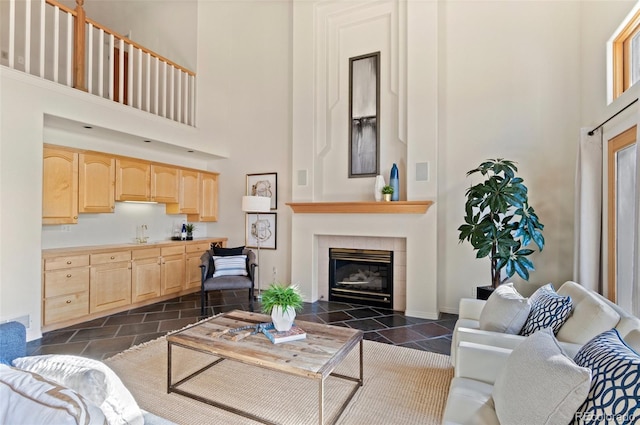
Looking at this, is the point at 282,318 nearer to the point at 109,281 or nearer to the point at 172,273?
the point at 109,281

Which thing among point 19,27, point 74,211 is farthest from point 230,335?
point 19,27

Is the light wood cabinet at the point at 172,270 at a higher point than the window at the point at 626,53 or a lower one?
lower

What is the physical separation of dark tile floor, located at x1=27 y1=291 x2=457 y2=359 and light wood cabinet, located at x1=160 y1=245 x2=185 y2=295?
0.21 meters

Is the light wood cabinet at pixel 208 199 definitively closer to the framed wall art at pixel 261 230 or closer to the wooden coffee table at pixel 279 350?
the framed wall art at pixel 261 230

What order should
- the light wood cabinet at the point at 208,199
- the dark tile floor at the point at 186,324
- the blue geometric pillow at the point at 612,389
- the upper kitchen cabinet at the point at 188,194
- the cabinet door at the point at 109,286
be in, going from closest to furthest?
the blue geometric pillow at the point at 612,389
the dark tile floor at the point at 186,324
the cabinet door at the point at 109,286
the upper kitchen cabinet at the point at 188,194
the light wood cabinet at the point at 208,199

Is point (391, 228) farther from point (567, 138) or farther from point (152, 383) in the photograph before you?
point (152, 383)

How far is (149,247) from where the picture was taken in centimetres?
471

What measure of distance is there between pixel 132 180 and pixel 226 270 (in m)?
2.01

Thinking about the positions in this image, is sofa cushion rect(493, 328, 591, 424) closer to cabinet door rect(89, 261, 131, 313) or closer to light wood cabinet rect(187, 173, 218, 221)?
cabinet door rect(89, 261, 131, 313)

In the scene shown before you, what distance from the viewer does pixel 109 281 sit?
4168 mm

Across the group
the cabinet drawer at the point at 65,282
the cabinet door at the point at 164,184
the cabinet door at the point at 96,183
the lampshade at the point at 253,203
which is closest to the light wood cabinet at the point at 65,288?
the cabinet drawer at the point at 65,282

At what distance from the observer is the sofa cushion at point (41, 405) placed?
75cm

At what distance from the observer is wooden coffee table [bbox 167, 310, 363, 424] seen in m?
1.90

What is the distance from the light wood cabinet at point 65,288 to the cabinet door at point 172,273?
1094 mm
